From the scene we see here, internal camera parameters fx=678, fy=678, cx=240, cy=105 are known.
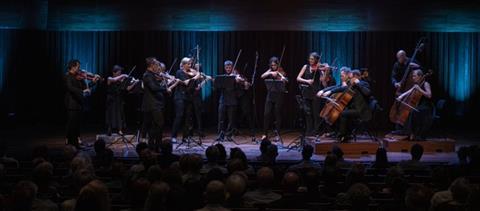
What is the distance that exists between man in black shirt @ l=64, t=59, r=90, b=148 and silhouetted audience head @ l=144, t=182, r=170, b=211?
792 cm

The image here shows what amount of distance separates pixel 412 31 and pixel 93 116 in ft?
30.0

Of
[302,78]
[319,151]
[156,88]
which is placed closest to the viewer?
[156,88]

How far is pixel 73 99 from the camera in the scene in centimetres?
1353

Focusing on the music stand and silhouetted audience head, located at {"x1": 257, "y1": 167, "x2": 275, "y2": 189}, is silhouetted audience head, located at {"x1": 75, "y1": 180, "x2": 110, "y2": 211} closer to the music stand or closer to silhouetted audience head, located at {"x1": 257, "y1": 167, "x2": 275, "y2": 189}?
silhouetted audience head, located at {"x1": 257, "y1": 167, "x2": 275, "y2": 189}

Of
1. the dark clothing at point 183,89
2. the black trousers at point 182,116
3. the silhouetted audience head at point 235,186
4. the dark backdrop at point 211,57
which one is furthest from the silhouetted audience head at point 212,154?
the dark backdrop at point 211,57

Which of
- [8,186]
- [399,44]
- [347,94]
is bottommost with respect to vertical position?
[8,186]

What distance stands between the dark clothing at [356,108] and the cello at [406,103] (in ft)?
2.22

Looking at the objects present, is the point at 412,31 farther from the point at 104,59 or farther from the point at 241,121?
the point at 104,59

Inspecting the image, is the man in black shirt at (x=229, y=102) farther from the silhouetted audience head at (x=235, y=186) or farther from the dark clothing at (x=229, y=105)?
the silhouetted audience head at (x=235, y=186)

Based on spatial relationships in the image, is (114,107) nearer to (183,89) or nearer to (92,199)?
(183,89)

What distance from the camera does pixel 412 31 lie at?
18.3 meters

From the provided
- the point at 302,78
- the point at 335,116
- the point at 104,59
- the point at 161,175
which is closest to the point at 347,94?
the point at 335,116

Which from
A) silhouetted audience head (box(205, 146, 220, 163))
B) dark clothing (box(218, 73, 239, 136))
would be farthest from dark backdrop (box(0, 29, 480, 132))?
silhouetted audience head (box(205, 146, 220, 163))

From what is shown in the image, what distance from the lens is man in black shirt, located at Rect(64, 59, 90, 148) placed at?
531 inches
